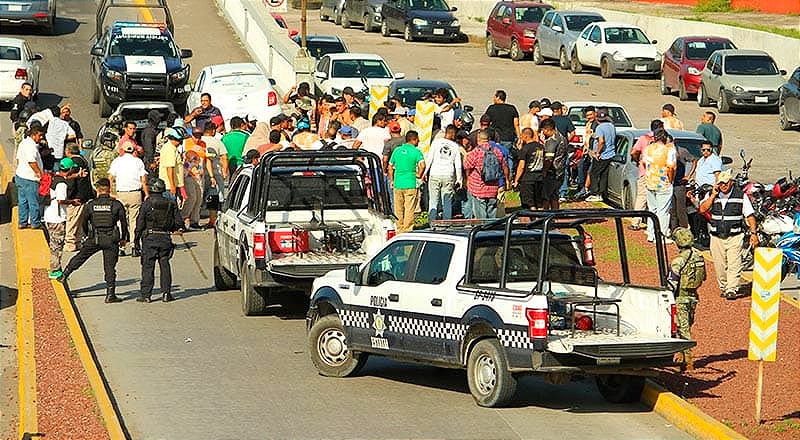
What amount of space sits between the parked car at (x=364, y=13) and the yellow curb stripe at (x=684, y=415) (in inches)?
1625

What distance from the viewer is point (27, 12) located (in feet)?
143

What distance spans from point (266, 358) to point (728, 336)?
5.27m

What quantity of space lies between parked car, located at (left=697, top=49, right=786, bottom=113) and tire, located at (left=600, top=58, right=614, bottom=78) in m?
5.93

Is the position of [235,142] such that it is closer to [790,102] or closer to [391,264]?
→ [391,264]

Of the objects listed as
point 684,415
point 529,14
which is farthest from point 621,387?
point 529,14

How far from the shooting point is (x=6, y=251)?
23812mm

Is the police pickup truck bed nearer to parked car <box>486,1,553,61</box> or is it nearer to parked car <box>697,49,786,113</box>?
parked car <box>697,49,786,113</box>

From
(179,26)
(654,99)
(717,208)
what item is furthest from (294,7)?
(717,208)

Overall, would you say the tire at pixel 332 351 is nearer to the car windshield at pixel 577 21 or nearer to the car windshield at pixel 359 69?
the car windshield at pixel 359 69

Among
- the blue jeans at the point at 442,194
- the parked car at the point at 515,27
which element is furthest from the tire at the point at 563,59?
the blue jeans at the point at 442,194

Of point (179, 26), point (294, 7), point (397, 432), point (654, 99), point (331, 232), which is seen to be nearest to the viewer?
point (397, 432)

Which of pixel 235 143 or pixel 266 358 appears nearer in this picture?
pixel 266 358

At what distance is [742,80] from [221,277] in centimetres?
2062

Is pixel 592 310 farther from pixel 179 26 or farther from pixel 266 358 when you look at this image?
pixel 179 26
